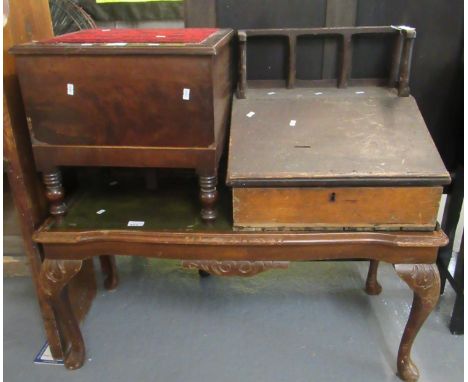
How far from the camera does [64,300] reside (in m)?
1.55

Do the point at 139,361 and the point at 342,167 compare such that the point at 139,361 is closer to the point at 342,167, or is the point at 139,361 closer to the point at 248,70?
the point at 342,167

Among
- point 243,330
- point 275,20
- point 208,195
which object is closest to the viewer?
point 208,195

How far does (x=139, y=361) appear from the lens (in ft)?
5.66

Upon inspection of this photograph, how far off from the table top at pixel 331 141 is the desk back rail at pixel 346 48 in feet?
0.16

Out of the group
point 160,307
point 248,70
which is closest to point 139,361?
point 160,307

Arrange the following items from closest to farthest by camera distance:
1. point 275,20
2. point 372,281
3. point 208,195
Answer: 1. point 208,195
2. point 275,20
3. point 372,281

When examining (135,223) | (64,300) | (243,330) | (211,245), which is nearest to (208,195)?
(211,245)

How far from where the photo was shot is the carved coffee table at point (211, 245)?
1338 mm

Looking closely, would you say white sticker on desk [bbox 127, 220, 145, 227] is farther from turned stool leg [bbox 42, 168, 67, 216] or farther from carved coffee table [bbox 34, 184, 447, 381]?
turned stool leg [bbox 42, 168, 67, 216]

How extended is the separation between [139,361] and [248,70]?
1208 millimetres

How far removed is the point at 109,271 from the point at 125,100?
1095 millimetres

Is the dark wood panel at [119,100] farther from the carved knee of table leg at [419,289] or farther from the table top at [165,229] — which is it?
the carved knee of table leg at [419,289]

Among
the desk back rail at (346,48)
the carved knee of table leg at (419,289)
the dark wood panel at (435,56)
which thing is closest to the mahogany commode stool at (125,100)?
the desk back rail at (346,48)

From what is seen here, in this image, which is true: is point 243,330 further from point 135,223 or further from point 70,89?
point 70,89
